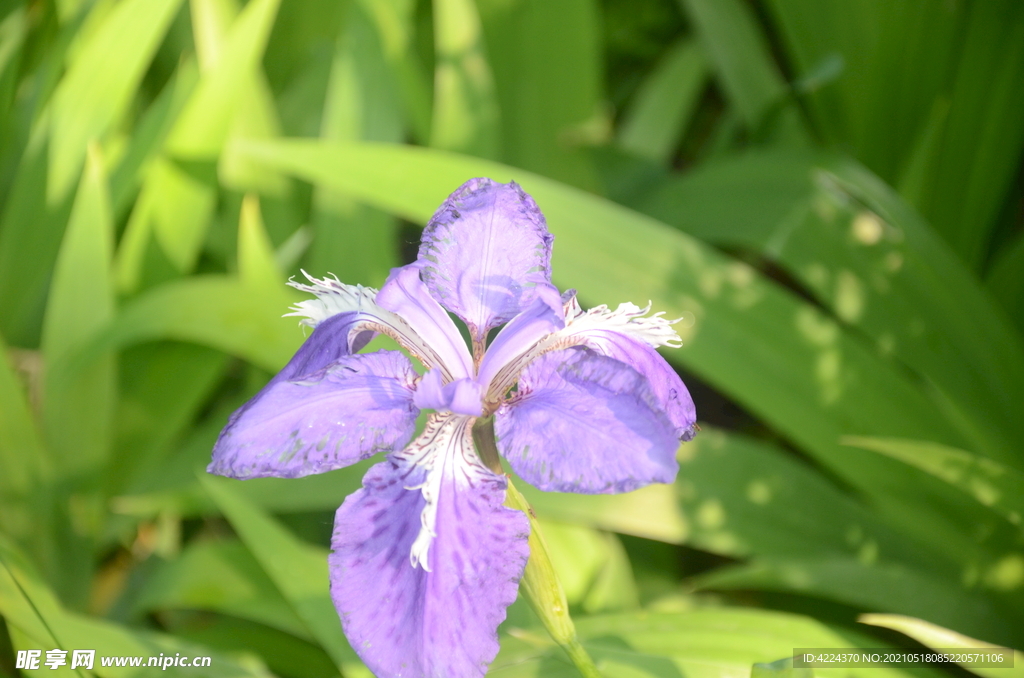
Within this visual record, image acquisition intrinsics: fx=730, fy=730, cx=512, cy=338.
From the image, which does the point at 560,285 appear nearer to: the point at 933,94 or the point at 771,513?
the point at 771,513

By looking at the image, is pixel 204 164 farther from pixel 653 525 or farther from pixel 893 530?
pixel 893 530

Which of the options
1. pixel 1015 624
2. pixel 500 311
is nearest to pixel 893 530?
pixel 1015 624

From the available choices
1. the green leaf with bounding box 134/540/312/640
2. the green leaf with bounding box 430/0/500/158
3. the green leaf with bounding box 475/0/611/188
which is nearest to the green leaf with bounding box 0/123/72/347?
the green leaf with bounding box 134/540/312/640

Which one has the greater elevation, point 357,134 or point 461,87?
point 461,87

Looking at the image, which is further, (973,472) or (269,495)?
(269,495)

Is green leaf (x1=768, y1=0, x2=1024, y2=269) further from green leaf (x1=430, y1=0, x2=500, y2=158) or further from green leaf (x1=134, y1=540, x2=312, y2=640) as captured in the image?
green leaf (x1=134, y1=540, x2=312, y2=640)

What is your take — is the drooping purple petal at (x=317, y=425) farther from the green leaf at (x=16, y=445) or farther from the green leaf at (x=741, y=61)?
the green leaf at (x=741, y=61)

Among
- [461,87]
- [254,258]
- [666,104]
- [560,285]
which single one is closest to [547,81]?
[461,87]
